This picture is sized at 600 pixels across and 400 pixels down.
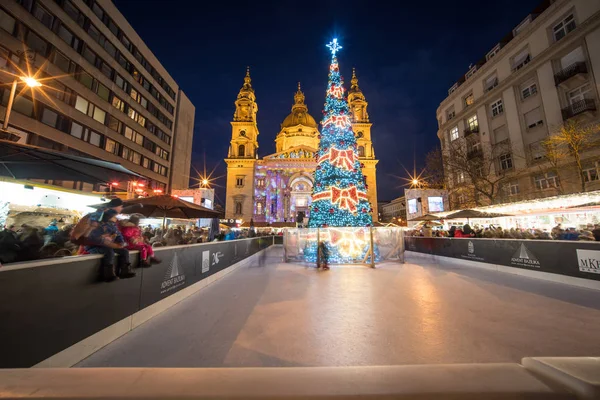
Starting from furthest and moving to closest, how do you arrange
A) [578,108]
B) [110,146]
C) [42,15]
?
[110,146], [42,15], [578,108]

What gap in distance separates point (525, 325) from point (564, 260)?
5.19 metres

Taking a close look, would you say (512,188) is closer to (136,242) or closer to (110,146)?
(136,242)

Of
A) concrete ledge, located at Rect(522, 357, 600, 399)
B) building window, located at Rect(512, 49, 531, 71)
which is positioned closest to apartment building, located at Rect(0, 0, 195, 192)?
concrete ledge, located at Rect(522, 357, 600, 399)

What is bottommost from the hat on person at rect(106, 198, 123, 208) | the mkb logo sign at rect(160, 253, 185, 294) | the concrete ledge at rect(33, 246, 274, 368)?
the concrete ledge at rect(33, 246, 274, 368)

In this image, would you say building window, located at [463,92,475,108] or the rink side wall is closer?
the rink side wall

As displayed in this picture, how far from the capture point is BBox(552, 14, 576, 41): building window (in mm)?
18281

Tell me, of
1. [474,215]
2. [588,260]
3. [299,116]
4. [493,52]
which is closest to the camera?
[588,260]

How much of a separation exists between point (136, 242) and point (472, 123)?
110 feet

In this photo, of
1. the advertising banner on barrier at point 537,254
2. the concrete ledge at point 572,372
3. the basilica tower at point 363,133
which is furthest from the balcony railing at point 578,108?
the basilica tower at point 363,133

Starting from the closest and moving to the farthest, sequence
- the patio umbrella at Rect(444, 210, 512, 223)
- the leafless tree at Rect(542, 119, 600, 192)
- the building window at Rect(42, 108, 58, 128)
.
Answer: the patio umbrella at Rect(444, 210, 512, 223) < the leafless tree at Rect(542, 119, 600, 192) < the building window at Rect(42, 108, 58, 128)

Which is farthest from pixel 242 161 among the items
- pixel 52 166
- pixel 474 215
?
pixel 52 166

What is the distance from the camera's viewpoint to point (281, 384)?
1.23 metres

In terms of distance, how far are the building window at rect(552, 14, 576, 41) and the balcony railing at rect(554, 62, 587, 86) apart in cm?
321

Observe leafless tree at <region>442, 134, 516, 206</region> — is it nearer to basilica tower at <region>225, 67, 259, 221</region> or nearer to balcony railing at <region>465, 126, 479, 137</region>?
balcony railing at <region>465, 126, 479, 137</region>
